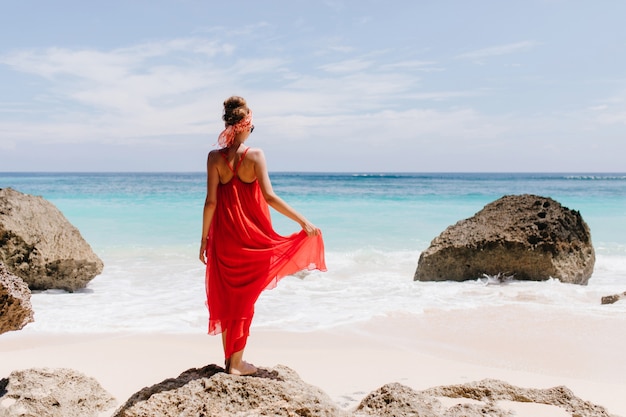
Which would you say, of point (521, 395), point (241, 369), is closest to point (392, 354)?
point (521, 395)

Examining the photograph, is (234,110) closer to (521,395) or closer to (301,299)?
(521,395)

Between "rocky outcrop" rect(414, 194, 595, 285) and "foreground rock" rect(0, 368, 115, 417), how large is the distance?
6.71 meters

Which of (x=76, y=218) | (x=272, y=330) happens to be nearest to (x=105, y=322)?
(x=272, y=330)

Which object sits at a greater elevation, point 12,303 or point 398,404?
point 12,303

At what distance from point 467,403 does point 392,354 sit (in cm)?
193

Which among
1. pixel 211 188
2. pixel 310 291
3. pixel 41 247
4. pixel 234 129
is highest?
pixel 234 129

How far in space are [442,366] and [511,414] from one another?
1.61m

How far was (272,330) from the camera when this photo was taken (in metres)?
6.42

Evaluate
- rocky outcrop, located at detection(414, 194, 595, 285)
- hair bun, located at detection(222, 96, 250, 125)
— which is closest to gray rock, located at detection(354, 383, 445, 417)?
hair bun, located at detection(222, 96, 250, 125)

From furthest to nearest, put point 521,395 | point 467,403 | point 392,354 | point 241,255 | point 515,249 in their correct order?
point 515,249 < point 392,354 < point 241,255 < point 521,395 < point 467,403

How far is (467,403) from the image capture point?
342cm

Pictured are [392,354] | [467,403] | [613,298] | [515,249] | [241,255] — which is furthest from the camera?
[515,249]

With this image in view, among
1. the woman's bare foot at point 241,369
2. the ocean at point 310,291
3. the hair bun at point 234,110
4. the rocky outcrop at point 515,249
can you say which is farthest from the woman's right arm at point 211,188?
the rocky outcrop at point 515,249

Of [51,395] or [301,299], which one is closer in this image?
[51,395]
